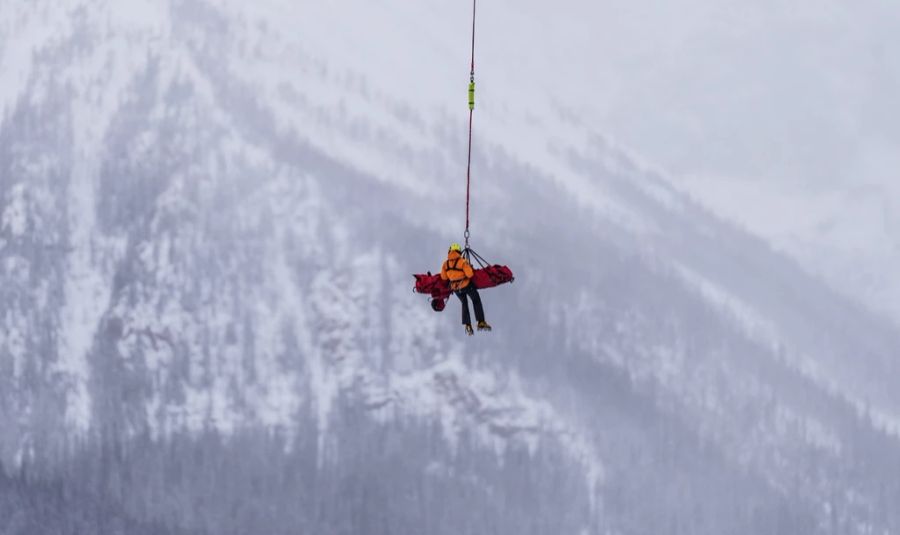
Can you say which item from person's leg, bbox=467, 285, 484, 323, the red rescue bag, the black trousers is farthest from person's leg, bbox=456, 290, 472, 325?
the red rescue bag

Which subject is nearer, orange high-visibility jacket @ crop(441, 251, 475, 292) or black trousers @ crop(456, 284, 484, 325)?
orange high-visibility jacket @ crop(441, 251, 475, 292)

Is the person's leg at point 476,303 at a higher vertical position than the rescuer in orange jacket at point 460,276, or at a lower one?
lower

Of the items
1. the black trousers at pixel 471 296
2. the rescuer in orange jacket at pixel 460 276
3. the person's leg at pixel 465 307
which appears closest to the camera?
the rescuer in orange jacket at pixel 460 276

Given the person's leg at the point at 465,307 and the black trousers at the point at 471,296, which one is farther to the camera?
the person's leg at the point at 465,307

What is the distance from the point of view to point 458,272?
46.4m

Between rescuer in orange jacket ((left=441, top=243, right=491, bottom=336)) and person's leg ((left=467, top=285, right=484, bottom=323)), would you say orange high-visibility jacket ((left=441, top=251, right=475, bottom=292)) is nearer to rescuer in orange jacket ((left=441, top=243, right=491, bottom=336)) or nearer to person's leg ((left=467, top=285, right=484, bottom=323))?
rescuer in orange jacket ((left=441, top=243, right=491, bottom=336))

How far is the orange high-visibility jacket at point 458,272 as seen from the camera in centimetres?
4628

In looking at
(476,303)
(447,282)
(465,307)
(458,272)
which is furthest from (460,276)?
(465,307)

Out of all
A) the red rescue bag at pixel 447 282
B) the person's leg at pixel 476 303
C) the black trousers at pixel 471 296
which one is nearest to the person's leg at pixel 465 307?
the black trousers at pixel 471 296

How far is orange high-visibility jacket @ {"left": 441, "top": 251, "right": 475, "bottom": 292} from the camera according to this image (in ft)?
152

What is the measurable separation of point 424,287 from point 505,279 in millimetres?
3038

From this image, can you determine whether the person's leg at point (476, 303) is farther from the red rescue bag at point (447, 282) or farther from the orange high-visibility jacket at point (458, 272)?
the orange high-visibility jacket at point (458, 272)

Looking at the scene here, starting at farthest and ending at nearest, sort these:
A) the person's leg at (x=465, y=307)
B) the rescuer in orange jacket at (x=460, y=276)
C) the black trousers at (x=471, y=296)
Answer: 1. the person's leg at (x=465, y=307)
2. the black trousers at (x=471, y=296)
3. the rescuer in orange jacket at (x=460, y=276)

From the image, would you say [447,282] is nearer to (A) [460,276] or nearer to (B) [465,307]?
(A) [460,276]
